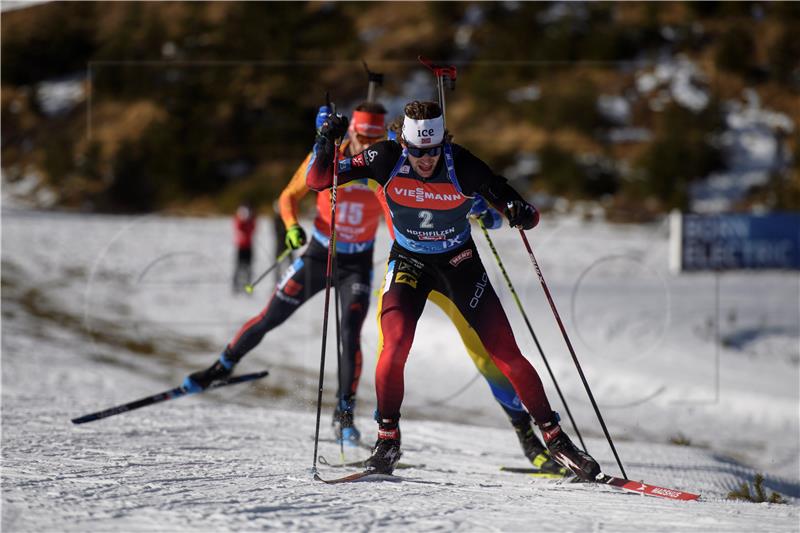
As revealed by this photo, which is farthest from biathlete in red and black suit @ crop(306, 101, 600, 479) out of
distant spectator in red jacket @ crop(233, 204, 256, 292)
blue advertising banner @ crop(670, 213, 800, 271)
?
blue advertising banner @ crop(670, 213, 800, 271)

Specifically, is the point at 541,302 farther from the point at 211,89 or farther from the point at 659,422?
the point at 211,89

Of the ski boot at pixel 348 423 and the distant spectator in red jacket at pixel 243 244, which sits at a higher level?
the distant spectator in red jacket at pixel 243 244

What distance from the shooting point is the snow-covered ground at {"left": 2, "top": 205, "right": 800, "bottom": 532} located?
3990 mm

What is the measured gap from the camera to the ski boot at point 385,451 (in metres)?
5.00

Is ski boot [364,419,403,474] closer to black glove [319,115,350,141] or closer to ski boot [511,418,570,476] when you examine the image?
ski boot [511,418,570,476]

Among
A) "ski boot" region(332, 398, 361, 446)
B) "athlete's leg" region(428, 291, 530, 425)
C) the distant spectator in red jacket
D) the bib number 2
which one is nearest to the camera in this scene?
the bib number 2

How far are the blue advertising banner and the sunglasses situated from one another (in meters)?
12.0

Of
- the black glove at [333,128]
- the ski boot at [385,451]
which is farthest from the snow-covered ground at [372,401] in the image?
the black glove at [333,128]

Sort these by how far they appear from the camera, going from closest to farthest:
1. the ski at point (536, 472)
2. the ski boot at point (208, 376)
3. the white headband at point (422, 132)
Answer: the white headband at point (422, 132), the ski at point (536, 472), the ski boot at point (208, 376)

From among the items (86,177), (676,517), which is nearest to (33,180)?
(86,177)

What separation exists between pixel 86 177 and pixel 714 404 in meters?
25.3

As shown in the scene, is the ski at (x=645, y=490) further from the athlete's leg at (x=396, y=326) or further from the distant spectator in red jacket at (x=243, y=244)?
the distant spectator in red jacket at (x=243, y=244)

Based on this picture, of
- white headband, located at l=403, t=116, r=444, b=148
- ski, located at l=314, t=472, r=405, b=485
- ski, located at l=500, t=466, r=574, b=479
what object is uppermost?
white headband, located at l=403, t=116, r=444, b=148

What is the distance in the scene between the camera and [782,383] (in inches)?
387
